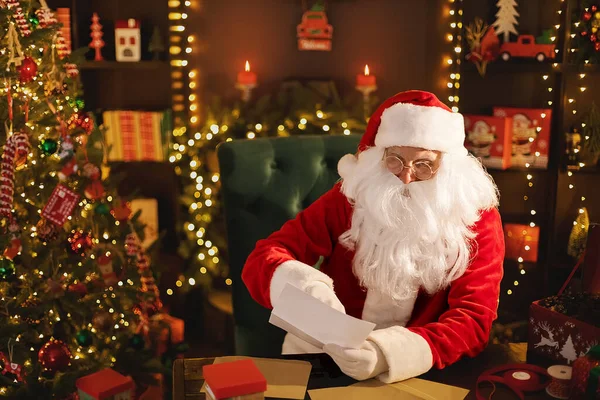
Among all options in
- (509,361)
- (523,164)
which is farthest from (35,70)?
(523,164)

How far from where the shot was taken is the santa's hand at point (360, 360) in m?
1.29

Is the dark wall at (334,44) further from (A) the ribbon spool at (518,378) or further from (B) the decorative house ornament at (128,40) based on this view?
(A) the ribbon spool at (518,378)

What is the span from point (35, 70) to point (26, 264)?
0.71 meters

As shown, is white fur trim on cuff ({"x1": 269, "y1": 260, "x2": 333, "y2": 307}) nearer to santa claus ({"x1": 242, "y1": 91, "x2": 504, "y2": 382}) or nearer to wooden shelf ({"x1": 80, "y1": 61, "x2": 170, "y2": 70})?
santa claus ({"x1": 242, "y1": 91, "x2": 504, "y2": 382})

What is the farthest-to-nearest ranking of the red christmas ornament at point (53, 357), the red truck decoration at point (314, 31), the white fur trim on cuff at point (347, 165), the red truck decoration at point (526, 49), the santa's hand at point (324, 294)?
1. the red truck decoration at point (314, 31)
2. the red truck decoration at point (526, 49)
3. the red christmas ornament at point (53, 357)
4. the white fur trim on cuff at point (347, 165)
5. the santa's hand at point (324, 294)

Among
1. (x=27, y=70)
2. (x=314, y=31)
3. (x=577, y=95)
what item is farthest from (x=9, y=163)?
(x=577, y=95)

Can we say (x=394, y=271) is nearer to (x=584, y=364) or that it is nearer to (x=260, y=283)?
(x=260, y=283)

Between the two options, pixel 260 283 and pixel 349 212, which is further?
pixel 349 212

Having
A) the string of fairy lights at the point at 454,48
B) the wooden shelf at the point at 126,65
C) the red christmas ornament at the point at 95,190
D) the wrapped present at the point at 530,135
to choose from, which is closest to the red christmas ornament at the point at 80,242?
the red christmas ornament at the point at 95,190

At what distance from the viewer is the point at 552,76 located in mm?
3414

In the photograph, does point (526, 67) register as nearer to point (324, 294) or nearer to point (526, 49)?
point (526, 49)

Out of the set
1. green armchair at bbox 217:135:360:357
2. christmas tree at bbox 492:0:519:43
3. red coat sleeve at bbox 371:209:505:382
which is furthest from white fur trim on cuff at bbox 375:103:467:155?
christmas tree at bbox 492:0:519:43

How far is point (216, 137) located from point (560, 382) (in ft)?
7.93

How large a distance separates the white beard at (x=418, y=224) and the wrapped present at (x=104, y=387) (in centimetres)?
65
